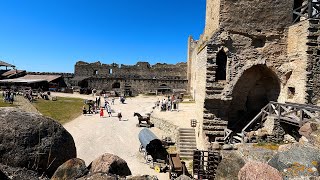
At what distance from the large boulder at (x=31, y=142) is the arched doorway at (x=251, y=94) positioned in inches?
375

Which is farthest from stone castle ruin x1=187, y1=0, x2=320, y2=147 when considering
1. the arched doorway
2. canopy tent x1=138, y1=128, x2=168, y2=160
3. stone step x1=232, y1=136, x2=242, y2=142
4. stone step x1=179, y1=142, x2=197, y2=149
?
canopy tent x1=138, y1=128, x2=168, y2=160

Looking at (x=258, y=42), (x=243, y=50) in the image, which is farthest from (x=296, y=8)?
(x=243, y=50)

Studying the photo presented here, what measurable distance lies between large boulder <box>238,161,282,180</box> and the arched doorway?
9057 millimetres

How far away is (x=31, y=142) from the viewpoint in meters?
4.97

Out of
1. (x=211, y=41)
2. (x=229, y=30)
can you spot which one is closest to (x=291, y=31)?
(x=229, y=30)

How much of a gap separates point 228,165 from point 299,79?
8.30 metres

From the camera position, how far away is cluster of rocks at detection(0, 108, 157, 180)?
185 inches

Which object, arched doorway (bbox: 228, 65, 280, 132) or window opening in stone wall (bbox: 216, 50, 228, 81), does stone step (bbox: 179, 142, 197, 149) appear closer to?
arched doorway (bbox: 228, 65, 280, 132)

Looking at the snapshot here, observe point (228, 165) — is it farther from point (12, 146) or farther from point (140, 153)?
point (140, 153)

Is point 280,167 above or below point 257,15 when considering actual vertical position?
below

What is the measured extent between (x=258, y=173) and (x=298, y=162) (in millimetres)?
996

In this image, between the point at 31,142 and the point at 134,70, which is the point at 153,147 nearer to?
the point at 31,142

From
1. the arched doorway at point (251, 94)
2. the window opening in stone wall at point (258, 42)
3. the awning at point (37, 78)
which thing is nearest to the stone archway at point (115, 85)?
the awning at point (37, 78)

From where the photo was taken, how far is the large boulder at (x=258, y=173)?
12.2 feet
